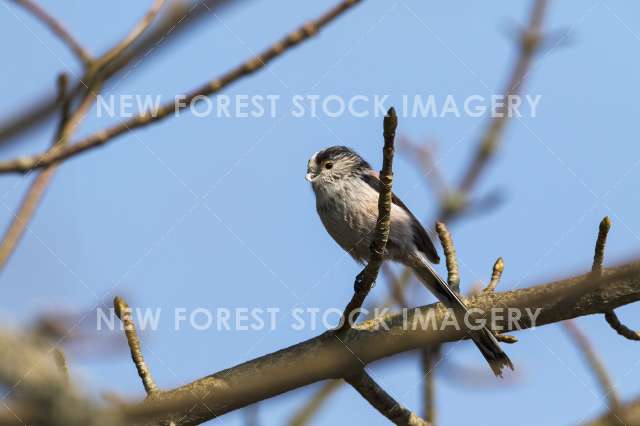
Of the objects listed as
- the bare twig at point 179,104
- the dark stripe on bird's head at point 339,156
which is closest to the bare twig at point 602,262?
the bare twig at point 179,104

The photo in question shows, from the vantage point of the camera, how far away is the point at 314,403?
352cm

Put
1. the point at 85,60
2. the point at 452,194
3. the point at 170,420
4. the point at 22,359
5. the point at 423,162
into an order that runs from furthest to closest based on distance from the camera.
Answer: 1. the point at 423,162
2. the point at 452,194
3. the point at 170,420
4. the point at 85,60
5. the point at 22,359

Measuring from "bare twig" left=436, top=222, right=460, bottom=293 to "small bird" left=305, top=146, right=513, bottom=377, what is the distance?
68cm

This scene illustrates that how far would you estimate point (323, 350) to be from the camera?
11.9 feet

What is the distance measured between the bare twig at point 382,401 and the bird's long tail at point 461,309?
492mm

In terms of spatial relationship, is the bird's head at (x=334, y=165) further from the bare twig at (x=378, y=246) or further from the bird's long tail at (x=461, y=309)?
the bare twig at (x=378, y=246)

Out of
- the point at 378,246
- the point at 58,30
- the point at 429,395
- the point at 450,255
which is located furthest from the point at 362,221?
the point at 58,30

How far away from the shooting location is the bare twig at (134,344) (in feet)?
10.9

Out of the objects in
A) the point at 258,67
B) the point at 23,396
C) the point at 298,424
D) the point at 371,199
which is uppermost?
the point at 258,67

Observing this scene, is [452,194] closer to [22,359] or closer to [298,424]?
[298,424]

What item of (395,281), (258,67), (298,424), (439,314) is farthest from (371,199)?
(258,67)

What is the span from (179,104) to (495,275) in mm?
2661

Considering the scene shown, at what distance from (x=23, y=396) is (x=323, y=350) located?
2974mm

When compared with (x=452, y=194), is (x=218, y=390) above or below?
below
